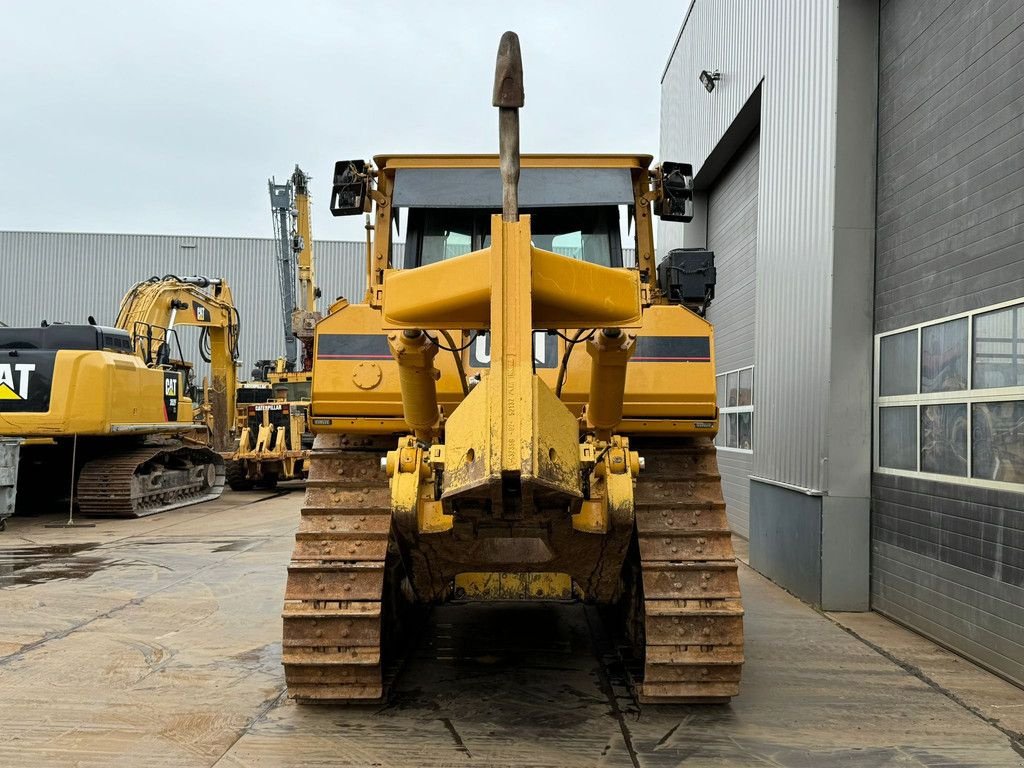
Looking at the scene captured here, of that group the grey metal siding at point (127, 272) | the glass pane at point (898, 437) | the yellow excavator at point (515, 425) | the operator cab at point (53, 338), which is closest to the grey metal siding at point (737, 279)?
the glass pane at point (898, 437)

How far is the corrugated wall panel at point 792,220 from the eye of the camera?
756cm

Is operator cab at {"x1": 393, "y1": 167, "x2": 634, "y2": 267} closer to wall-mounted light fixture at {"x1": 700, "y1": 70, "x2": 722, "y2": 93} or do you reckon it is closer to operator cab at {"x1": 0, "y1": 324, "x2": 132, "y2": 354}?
wall-mounted light fixture at {"x1": 700, "y1": 70, "x2": 722, "y2": 93}

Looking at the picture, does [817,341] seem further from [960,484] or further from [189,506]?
[189,506]

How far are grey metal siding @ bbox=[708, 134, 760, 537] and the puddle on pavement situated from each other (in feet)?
24.4

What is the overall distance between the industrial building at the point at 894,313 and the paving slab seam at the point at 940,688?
1.46 ft

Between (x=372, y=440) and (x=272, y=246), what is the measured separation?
34.1 meters

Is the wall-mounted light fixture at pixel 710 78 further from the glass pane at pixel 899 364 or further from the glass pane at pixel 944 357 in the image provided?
the glass pane at pixel 944 357

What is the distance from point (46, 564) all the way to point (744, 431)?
27.3ft

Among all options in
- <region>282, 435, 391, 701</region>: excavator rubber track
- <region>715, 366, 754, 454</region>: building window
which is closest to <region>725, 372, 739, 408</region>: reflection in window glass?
<region>715, 366, 754, 454</region>: building window

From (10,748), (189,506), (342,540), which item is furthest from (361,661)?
(189,506)

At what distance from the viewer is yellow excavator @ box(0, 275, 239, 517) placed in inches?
507

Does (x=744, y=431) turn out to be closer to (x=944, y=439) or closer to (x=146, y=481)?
(x=944, y=439)

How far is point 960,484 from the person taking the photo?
19.4ft

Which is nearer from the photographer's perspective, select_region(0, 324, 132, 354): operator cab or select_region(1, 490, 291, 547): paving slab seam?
select_region(1, 490, 291, 547): paving slab seam
